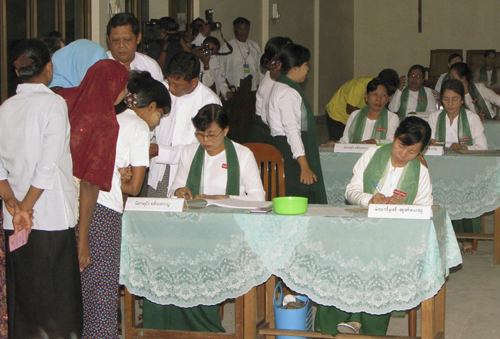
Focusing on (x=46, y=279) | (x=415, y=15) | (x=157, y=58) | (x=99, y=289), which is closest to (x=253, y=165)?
(x=99, y=289)

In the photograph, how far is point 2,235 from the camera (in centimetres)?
246

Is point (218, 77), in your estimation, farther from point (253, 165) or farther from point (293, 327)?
point (293, 327)

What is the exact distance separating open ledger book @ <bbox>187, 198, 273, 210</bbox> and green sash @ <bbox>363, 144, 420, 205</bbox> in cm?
53

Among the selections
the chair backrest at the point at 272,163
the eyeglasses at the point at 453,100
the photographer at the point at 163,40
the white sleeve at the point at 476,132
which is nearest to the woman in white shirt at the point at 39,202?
the chair backrest at the point at 272,163

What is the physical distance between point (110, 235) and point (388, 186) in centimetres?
130

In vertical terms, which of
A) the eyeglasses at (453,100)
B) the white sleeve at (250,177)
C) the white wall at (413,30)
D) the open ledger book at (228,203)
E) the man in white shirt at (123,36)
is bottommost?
the open ledger book at (228,203)

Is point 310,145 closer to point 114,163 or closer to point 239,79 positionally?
point 114,163

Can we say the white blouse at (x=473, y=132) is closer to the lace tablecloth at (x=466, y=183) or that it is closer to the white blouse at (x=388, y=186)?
the lace tablecloth at (x=466, y=183)

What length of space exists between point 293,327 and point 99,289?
2.65 feet

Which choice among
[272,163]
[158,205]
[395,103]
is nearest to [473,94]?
[395,103]

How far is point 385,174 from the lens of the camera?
305 centimetres

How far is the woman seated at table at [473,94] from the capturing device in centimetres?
588

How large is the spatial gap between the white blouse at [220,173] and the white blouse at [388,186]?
16.7 inches

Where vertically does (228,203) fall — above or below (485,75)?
below
